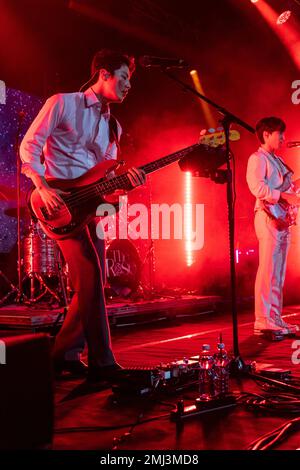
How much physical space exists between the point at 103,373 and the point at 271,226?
3031mm

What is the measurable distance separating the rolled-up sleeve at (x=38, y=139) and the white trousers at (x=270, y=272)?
3091 mm

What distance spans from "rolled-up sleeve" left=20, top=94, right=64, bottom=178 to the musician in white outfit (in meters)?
2.87

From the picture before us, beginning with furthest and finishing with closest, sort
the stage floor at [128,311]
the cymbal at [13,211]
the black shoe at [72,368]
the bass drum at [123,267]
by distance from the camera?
the bass drum at [123,267], the cymbal at [13,211], the stage floor at [128,311], the black shoe at [72,368]

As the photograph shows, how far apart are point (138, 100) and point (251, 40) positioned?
2.51 metres

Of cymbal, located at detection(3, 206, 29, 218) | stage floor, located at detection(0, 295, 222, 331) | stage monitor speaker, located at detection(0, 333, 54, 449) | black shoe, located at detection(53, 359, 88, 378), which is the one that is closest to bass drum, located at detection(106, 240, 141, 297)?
stage floor, located at detection(0, 295, 222, 331)

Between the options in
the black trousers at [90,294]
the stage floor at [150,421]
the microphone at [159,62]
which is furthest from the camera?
the microphone at [159,62]

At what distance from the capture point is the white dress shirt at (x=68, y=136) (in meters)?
3.45

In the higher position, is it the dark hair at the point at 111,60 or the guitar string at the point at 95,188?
the dark hair at the point at 111,60

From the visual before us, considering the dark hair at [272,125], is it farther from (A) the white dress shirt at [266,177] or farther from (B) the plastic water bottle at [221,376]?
(B) the plastic water bottle at [221,376]

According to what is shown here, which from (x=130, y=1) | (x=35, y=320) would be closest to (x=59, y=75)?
(x=130, y=1)

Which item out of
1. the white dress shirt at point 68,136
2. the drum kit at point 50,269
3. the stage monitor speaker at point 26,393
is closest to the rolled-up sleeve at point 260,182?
the white dress shirt at point 68,136

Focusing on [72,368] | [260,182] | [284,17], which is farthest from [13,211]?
[284,17]
